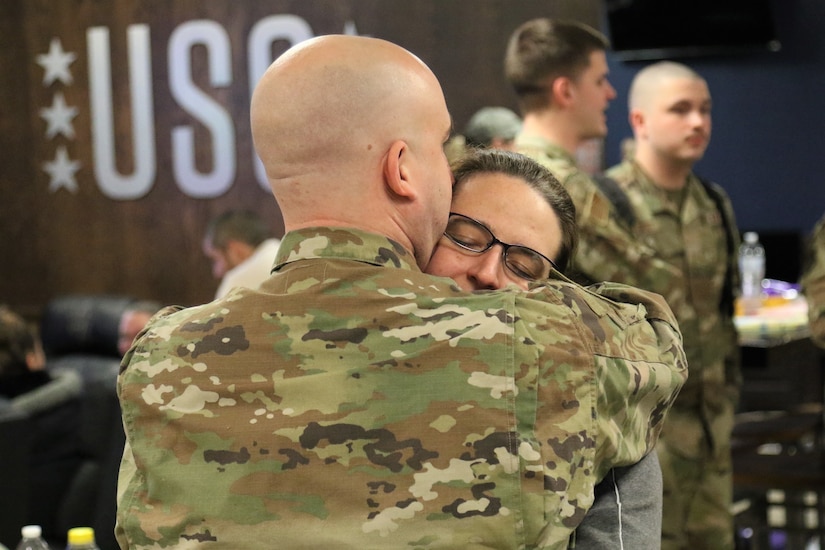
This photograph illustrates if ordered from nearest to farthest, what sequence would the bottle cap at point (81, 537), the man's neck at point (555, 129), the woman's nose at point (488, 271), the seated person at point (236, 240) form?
the woman's nose at point (488, 271)
the bottle cap at point (81, 537)
the man's neck at point (555, 129)
the seated person at point (236, 240)

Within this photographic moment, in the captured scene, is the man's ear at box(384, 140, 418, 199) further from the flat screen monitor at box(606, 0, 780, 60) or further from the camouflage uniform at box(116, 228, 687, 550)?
the flat screen monitor at box(606, 0, 780, 60)

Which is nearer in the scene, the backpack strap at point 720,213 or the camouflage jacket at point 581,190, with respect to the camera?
the camouflage jacket at point 581,190

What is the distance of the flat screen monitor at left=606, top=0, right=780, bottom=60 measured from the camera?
21.0 feet

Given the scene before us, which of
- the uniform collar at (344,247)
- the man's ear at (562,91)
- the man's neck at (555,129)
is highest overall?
the man's ear at (562,91)

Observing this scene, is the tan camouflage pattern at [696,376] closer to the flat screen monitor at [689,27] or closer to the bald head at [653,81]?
the bald head at [653,81]

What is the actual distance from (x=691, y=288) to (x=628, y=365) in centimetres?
251

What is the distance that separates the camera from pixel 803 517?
14.8 ft

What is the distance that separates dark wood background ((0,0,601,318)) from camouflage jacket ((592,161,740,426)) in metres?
2.79

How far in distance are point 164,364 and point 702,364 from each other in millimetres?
2658

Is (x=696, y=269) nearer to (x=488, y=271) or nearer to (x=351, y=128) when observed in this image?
(x=488, y=271)

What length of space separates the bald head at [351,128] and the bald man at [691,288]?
2.35m

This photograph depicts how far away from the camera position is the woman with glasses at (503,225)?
152 cm

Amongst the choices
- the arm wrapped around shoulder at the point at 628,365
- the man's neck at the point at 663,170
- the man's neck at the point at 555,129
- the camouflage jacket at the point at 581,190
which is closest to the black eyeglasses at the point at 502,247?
the arm wrapped around shoulder at the point at 628,365

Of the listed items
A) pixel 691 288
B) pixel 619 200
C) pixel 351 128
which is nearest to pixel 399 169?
pixel 351 128
